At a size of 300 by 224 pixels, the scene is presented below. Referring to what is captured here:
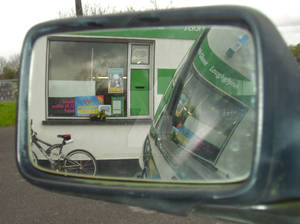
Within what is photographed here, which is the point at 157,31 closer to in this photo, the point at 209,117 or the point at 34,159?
the point at 209,117

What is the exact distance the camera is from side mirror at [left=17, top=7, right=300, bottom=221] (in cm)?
71

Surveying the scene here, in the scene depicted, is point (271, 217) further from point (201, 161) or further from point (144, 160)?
point (144, 160)

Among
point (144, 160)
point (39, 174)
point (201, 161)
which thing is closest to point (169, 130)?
point (144, 160)

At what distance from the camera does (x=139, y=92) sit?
159cm

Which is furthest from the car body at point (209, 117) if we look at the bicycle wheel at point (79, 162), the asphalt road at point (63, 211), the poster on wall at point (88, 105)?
the asphalt road at point (63, 211)

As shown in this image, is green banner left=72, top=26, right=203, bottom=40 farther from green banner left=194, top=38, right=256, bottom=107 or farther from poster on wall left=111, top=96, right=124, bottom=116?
poster on wall left=111, top=96, right=124, bottom=116

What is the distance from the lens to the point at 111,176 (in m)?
1.02

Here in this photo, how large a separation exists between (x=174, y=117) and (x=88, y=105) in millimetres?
550

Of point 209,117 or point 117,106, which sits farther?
point 117,106

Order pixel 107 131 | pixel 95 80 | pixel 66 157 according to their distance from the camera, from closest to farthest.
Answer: pixel 66 157 → pixel 107 131 → pixel 95 80

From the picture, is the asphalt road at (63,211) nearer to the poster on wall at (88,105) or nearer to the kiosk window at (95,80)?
the kiosk window at (95,80)

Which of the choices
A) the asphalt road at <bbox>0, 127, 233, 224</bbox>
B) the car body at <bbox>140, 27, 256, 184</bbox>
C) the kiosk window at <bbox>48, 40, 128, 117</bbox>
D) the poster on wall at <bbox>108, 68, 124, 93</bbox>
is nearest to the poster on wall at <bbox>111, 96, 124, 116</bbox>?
the kiosk window at <bbox>48, 40, 128, 117</bbox>

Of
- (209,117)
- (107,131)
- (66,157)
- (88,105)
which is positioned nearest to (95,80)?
(88,105)

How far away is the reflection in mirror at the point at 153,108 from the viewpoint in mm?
1037
